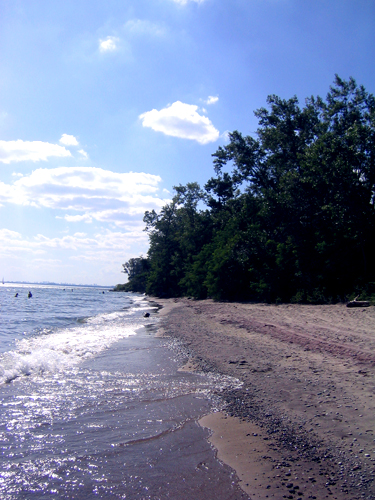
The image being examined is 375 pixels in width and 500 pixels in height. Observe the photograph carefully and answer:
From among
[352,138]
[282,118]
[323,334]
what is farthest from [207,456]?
[282,118]

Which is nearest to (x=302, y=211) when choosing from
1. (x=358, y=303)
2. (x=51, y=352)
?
(x=358, y=303)

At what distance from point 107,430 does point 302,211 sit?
937 inches

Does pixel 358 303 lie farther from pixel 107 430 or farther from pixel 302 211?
pixel 107 430

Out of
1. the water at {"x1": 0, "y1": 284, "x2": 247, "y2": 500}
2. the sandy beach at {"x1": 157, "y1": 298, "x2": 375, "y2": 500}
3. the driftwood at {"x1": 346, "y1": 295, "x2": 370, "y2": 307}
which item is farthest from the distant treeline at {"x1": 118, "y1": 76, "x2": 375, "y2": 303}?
the water at {"x1": 0, "y1": 284, "x2": 247, "y2": 500}

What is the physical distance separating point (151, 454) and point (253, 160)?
34876 mm

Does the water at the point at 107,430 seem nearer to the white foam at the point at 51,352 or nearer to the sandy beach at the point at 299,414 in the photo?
the white foam at the point at 51,352

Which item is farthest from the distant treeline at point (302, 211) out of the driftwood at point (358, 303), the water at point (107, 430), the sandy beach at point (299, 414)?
the water at point (107, 430)

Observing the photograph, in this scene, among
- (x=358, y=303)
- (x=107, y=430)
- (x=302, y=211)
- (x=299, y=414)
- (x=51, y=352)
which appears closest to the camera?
(x=107, y=430)

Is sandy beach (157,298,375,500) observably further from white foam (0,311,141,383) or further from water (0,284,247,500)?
white foam (0,311,141,383)

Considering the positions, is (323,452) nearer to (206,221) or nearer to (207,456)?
(207,456)

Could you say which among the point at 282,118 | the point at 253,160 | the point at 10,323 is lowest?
the point at 10,323

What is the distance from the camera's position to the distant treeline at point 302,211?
21.7m

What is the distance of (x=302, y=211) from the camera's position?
26453mm

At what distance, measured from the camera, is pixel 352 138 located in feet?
70.8
